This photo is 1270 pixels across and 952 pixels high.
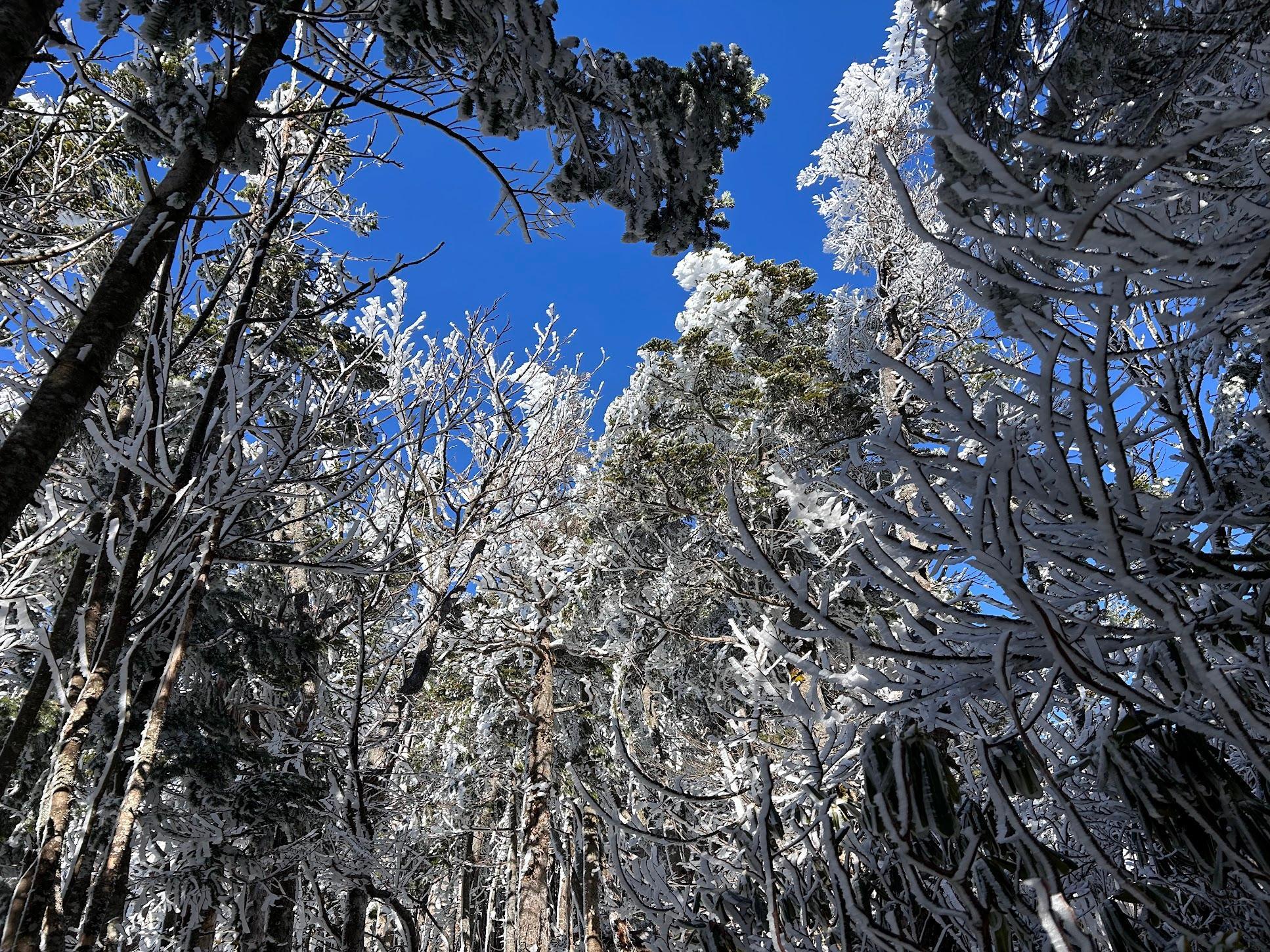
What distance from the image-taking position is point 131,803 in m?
2.65

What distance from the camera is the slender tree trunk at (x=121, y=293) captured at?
1930 millimetres

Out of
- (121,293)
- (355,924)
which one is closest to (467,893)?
(355,924)

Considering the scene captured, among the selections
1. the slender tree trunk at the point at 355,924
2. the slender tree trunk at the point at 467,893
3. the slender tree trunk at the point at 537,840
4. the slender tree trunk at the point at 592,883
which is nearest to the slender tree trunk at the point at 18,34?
the slender tree trunk at the point at 355,924

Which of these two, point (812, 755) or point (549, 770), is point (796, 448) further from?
point (812, 755)

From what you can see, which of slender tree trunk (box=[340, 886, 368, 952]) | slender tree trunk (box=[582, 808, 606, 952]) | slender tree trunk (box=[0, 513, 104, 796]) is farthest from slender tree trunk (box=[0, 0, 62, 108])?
slender tree trunk (box=[582, 808, 606, 952])

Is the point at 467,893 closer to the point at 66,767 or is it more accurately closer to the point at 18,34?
the point at 66,767

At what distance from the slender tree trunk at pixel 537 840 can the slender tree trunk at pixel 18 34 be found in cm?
874

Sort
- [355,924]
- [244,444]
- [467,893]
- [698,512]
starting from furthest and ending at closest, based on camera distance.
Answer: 1. [467,893]
2. [698,512]
3. [244,444]
4. [355,924]

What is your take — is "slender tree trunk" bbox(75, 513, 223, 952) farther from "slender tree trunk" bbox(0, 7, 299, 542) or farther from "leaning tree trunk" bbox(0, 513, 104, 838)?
"slender tree trunk" bbox(0, 7, 299, 542)

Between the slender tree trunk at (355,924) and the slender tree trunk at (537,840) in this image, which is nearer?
the slender tree trunk at (355,924)

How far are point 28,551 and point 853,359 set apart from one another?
1005 centimetres

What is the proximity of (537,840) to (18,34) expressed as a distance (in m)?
9.71

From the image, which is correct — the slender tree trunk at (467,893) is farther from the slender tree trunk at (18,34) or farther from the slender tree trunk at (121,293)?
the slender tree trunk at (18,34)

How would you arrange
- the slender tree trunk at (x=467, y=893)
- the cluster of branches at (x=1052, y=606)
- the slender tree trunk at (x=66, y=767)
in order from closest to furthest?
the cluster of branches at (x=1052, y=606), the slender tree trunk at (x=66, y=767), the slender tree trunk at (x=467, y=893)
